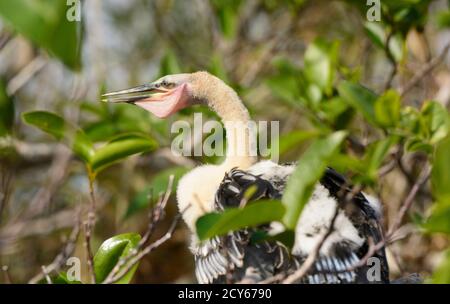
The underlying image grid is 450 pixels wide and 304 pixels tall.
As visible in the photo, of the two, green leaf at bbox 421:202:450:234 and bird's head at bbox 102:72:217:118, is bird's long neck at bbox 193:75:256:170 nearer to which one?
bird's head at bbox 102:72:217:118

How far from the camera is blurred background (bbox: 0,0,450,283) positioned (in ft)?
5.14

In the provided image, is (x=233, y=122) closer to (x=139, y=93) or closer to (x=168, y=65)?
(x=139, y=93)

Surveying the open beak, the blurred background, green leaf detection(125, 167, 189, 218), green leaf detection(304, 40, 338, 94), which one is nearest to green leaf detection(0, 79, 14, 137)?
the blurred background

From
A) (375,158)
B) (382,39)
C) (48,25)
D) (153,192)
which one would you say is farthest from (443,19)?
A: (48,25)

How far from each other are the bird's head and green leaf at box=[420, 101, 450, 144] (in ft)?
1.93

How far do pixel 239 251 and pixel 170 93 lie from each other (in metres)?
0.67

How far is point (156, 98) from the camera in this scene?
2.17m

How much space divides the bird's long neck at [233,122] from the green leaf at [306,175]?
73 centimetres

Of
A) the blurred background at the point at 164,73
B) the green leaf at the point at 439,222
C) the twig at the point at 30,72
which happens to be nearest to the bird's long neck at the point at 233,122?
the blurred background at the point at 164,73

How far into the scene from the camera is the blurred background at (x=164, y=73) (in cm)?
157

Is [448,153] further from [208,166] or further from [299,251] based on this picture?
[208,166]

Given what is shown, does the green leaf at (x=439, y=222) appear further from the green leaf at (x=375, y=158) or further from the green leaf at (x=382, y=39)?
the green leaf at (x=382, y=39)

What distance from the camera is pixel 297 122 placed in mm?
4414
